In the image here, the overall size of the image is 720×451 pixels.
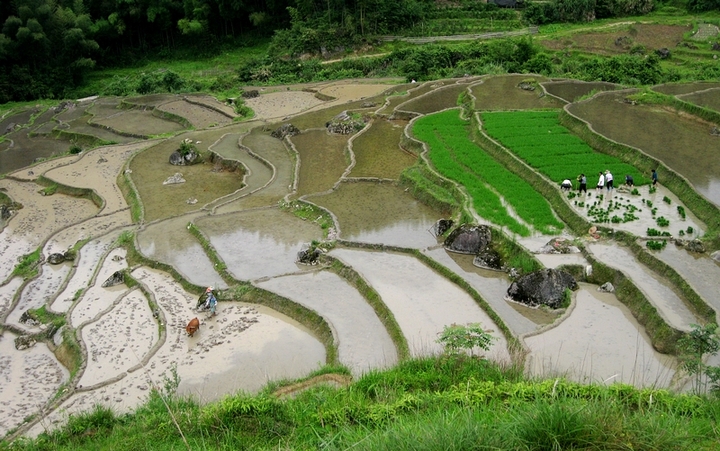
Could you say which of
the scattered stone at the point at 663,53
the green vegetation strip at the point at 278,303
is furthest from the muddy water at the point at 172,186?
the scattered stone at the point at 663,53

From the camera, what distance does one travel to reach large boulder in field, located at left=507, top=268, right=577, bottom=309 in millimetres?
12703

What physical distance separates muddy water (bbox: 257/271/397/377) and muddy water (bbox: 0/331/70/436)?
4684 mm

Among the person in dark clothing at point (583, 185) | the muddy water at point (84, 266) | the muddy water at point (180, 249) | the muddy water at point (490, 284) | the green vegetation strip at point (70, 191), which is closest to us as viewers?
the muddy water at point (490, 284)

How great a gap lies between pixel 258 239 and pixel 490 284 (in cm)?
684

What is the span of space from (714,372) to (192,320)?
9396 millimetres

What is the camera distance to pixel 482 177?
1975cm

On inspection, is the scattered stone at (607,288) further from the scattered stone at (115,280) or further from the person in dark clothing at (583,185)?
the scattered stone at (115,280)

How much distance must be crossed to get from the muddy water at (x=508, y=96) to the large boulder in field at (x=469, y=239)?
12.9 metres

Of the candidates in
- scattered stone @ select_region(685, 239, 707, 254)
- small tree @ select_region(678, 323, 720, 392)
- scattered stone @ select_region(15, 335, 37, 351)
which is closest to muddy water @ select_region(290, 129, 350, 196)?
scattered stone @ select_region(15, 335, 37, 351)

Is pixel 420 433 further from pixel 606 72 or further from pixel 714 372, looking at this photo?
pixel 606 72

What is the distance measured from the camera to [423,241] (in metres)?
16.4

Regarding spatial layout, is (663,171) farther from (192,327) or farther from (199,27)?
(199,27)

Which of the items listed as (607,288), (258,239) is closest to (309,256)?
(258,239)

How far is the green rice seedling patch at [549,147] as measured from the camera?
18.7 metres
